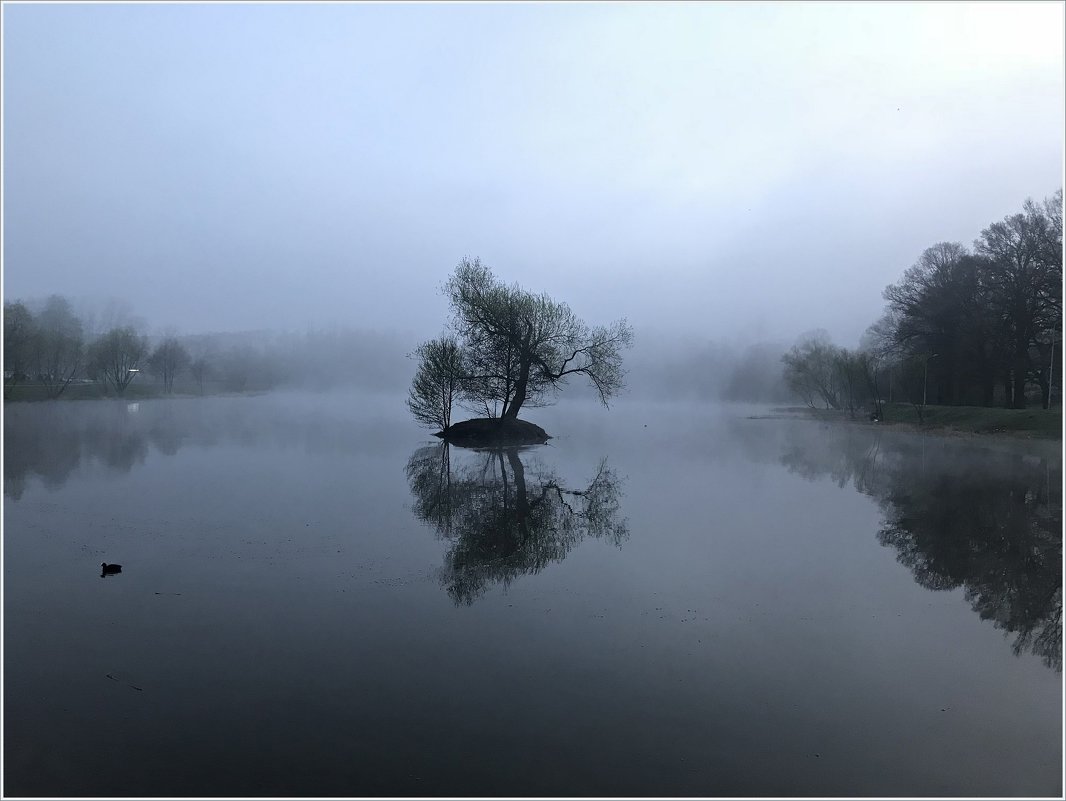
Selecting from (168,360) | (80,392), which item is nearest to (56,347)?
(80,392)

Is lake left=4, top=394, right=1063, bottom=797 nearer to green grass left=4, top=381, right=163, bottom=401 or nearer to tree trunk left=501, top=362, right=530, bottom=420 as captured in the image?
tree trunk left=501, top=362, right=530, bottom=420

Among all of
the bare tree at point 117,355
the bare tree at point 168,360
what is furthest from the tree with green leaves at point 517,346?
the bare tree at point 168,360

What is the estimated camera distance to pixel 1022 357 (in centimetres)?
3634

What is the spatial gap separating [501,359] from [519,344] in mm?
1069

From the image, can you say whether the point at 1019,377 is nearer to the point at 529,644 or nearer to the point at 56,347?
the point at 529,644

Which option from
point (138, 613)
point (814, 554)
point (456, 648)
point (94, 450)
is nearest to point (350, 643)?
point (456, 648)

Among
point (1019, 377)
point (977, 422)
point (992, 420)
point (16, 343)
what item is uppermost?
point (16, 343)

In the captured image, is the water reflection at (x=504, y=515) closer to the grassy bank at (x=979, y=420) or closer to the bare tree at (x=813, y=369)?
the grassy bank at (x=979, y=420)

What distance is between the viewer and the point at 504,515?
13141mm

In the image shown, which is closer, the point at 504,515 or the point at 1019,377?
the point at 504,515

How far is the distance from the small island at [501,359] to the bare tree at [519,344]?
44 mm

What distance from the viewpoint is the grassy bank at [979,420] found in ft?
88.7

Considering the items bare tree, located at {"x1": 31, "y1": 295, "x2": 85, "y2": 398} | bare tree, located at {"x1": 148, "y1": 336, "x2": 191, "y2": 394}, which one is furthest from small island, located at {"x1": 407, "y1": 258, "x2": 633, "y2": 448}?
bare tree, located at {"x1": 148, "y1": 336, "x2": 191, "y2": 394}

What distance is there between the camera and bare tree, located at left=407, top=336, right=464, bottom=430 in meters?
29.5
